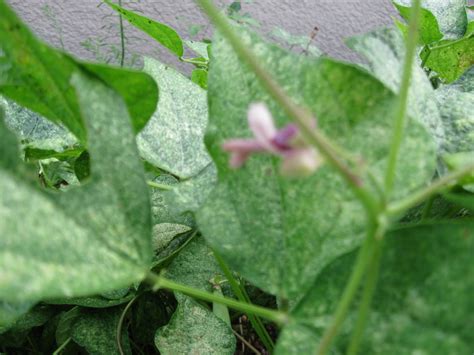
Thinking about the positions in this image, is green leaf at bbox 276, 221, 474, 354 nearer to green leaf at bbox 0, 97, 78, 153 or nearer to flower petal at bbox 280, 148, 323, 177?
flower petal at bbox 280, 148, 323, 177

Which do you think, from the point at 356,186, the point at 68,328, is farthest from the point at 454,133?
the point at 68,328

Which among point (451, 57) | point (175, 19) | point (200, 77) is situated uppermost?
point (451, 57)

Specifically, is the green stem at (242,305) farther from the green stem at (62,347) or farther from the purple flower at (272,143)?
the green stem at (62,347)

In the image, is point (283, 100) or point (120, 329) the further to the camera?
point (120, 329)

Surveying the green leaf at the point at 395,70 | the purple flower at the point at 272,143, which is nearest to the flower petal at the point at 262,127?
the purple flower at the point at 272,143

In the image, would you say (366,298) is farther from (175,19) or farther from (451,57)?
(175,19)

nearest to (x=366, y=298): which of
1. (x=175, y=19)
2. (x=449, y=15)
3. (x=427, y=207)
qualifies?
(x=427, y=207)
